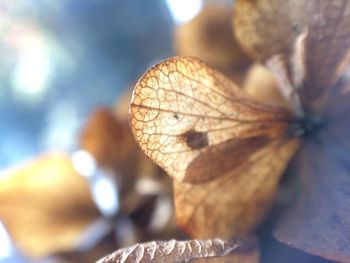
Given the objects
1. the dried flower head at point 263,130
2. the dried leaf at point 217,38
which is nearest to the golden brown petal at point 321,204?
the dried flower head at point 263,130

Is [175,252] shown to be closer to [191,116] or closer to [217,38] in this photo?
[191,116]

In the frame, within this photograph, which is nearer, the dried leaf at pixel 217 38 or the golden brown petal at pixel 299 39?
the golden brown petal at pixel 299 39

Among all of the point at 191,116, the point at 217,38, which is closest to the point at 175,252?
the point at 191,116

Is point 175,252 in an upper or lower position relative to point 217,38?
lower

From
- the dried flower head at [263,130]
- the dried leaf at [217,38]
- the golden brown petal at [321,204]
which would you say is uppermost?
the dried leaf at [217,38]

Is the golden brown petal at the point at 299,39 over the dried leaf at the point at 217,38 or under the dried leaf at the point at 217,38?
under

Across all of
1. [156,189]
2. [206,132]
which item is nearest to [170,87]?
[206,132]

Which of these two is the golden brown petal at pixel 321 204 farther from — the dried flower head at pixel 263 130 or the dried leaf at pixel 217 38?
the dried leaf at pixel 217 38
